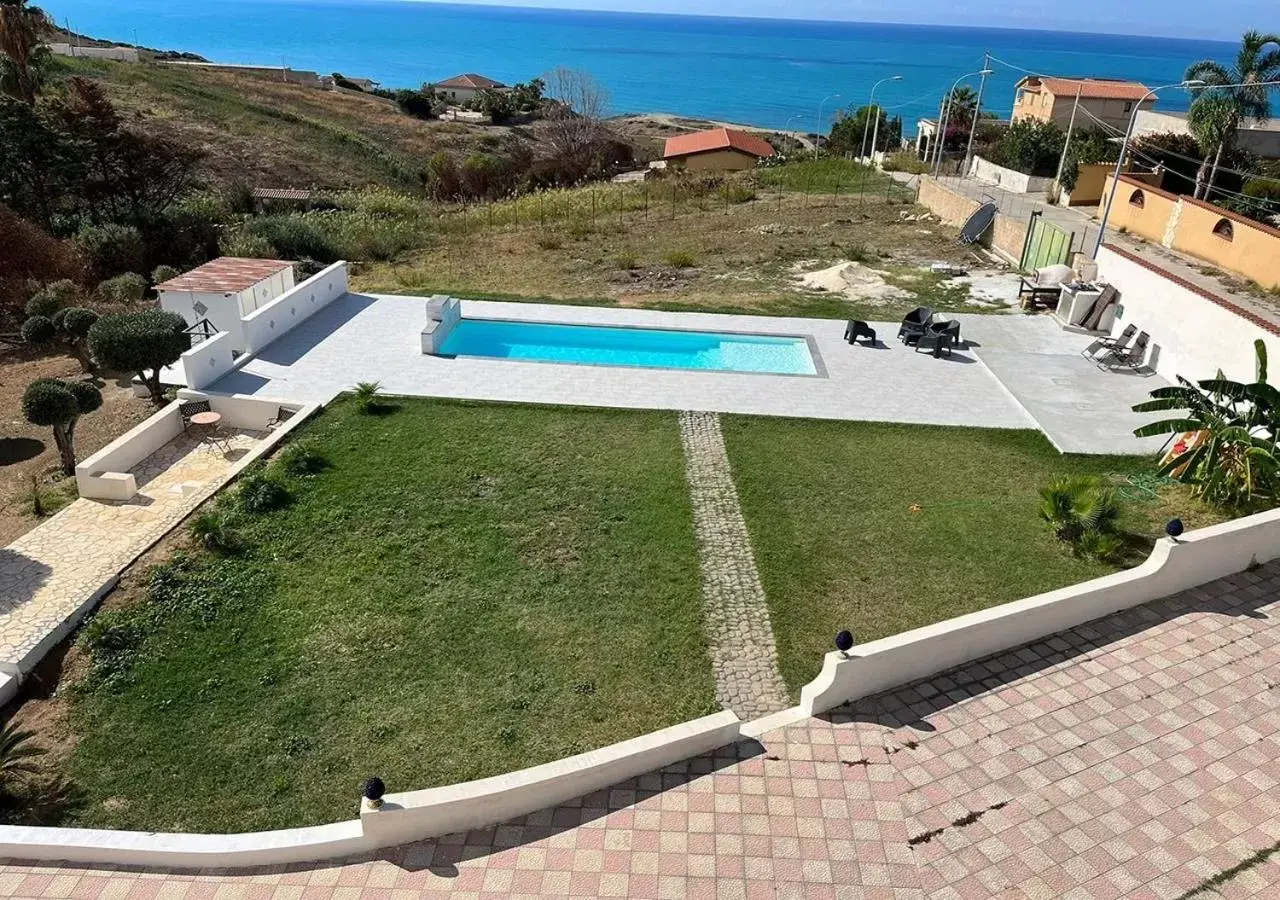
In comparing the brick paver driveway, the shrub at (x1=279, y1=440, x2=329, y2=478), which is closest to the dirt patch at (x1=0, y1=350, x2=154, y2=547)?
the shrub at (x1=279, y1=440, x2=329, y2=478)

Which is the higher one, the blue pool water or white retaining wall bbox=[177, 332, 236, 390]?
white retaining wall bbox=[177, 332, 236, 390]

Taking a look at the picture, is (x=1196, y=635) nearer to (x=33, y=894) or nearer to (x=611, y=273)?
(x=33, y=894)

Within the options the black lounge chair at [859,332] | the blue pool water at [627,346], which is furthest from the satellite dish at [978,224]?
the blue pool water at [627,346]

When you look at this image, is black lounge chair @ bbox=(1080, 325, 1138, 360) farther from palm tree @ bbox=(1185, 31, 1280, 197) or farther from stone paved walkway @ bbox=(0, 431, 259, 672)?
stone paved walkway @ bbox=(0, 431, 259, 672)

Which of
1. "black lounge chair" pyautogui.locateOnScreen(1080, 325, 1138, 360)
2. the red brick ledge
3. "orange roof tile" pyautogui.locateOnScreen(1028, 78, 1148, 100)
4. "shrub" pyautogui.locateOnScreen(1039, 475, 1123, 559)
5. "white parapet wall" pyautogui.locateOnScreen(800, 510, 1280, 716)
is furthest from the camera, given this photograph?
"orange roof tile" pyautogui.locateOnScreen(1028, 78, 1148, 100)

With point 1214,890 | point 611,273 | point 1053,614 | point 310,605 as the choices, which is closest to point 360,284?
point 611,273
